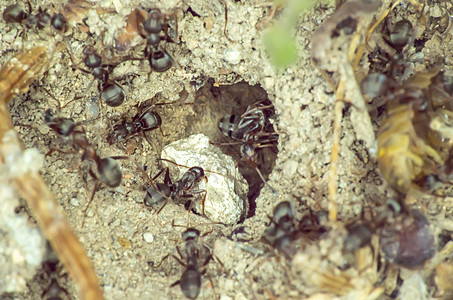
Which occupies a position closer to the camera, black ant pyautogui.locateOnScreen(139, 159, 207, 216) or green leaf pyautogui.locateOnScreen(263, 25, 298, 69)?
green leaf pyautogui.locateOnScreen(263, 25, 298, 69)

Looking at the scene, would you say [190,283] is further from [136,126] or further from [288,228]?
[136,126]

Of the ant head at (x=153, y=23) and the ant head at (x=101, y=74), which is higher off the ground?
the ant head at (x=153, y=23)

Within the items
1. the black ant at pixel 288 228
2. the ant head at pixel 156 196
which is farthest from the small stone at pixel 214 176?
the black ant at pixel 288 228

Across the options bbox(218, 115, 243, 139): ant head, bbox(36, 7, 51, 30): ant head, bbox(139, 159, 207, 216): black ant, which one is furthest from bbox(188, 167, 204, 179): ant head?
bbox(36, 7, 51, 30): ant head

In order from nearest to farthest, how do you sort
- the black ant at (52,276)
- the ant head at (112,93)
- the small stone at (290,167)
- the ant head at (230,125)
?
1. the black ant at (52,276)
2. the small stone at (290,167)
3. the ant head at (112,93)
4. the ant head at (230,125)

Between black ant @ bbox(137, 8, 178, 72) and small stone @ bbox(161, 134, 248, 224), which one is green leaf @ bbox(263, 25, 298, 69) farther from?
small stone @ bbox(161, 134, 248, 224)

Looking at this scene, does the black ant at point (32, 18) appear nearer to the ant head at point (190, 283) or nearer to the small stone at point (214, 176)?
the small stone at point (214, 176)

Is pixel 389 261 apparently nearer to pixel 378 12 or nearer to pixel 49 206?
pixel 378 12
